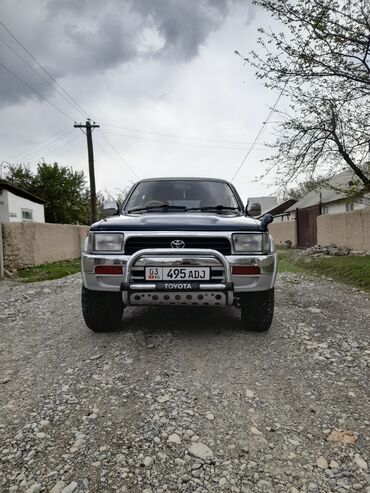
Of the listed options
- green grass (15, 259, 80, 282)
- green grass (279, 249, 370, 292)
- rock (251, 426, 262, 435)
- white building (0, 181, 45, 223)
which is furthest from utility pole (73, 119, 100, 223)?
rock (251, 426, 262, 435)

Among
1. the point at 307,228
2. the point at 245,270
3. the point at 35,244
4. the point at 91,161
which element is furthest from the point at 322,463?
the point at 307,228

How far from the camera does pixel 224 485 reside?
1.72m

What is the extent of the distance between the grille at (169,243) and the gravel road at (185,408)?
0.94 meters

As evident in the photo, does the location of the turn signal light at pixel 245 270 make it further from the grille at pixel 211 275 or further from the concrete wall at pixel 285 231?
the concrete wall at pixel 285 231

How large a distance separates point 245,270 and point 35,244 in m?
9.10

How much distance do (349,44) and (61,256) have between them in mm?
11108

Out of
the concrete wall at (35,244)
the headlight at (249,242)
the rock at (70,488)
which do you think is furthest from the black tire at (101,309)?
the concrete wall at (35,244)

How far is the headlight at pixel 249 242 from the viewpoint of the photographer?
11.3ft

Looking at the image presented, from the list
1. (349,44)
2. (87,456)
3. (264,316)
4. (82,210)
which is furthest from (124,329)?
(82,210)

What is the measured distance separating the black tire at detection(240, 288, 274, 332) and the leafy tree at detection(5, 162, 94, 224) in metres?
26.5

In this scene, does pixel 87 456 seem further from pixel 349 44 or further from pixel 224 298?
pixel 349 44

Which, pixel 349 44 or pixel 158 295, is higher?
pixel 349 44

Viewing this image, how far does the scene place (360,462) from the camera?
6.17ft

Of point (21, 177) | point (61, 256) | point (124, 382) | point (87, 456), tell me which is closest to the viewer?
point (87, 456)
